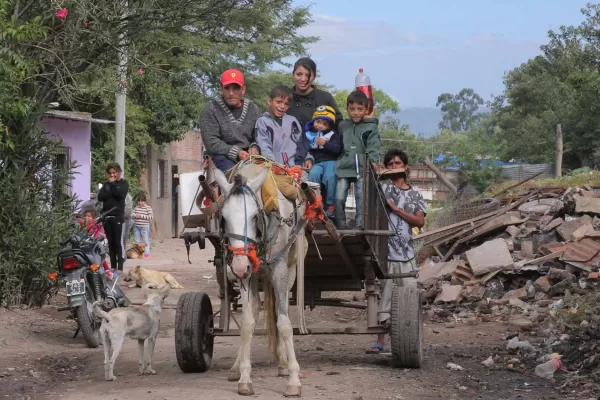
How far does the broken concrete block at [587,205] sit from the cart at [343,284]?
9139mm

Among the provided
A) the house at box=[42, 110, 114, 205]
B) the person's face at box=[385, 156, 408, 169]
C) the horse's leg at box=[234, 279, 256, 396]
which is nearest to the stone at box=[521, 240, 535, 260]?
the person's face at box=[385, 156, 408, 169]

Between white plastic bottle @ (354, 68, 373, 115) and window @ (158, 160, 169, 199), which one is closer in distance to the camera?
white plastic bottle @ (354, 68, 373, 115)

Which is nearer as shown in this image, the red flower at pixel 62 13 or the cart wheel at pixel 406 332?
the cart wheel at pixel 406 332

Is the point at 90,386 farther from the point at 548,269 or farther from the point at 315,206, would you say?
the point at 548,269

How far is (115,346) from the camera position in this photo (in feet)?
28.9

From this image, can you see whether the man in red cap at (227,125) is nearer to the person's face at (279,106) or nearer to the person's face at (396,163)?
the person's face at (279,106)

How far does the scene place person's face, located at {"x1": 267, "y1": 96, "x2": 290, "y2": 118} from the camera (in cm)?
888

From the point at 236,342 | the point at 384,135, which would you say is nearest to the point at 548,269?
the point at 236,342

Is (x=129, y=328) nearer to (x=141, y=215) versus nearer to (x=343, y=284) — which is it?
(x=343, y=284)

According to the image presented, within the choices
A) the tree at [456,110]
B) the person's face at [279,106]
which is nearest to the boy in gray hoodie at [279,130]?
the person's face at [279,106]

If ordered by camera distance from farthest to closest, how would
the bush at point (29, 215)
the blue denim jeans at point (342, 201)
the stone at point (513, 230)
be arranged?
the stone at point (513, 230) < the bush at point (29, 215) < the blue denim jeans at point (342, 201)

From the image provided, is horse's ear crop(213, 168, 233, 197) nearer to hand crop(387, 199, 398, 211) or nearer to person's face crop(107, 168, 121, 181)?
hand crop(387, 199, 398, 211)

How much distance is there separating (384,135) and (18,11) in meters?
61.2

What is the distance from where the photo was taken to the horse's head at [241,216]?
24.1 feet
